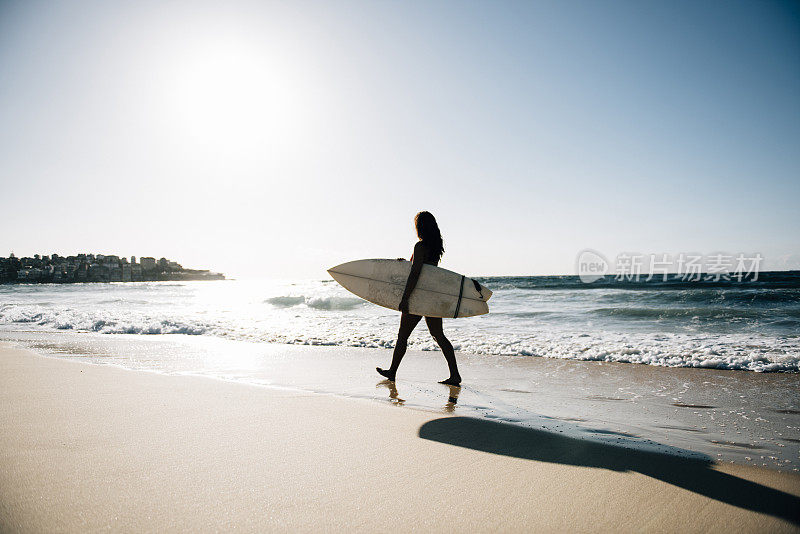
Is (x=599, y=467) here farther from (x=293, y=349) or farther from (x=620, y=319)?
(x=620, y=319)

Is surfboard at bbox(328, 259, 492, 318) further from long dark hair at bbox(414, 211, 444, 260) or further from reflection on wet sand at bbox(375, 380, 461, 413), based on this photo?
reflection on wet sand at bbox(375, 380, 461, 413)

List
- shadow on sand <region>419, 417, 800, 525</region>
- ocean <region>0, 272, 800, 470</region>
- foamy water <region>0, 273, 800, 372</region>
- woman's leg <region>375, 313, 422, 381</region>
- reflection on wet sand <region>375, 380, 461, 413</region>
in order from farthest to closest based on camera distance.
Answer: foamy water <region>0, 273, 800, 372</region>
woman's leg <region>375, 313, 422, 381</region>
reflection on wet sand <region>375, 380, 461, 413</region>
ocean <region>0, 272, 800, 470</region>
shadow on sand <region>419, 417, 800, 525</region>

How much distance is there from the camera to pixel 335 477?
6.51 feet

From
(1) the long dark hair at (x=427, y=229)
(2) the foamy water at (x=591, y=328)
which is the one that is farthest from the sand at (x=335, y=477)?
(2) the foamy water at (x=591, y=328)

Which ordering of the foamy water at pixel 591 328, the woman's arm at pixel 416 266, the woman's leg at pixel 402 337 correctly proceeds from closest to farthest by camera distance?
the woman's arm at pixel 416 266 < the woman's leg at pixel 402 337 < the foamy water at pixel 591 328

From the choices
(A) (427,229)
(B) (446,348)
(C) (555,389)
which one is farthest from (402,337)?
(C) (555,389)

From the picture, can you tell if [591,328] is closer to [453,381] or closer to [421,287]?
[453,381]

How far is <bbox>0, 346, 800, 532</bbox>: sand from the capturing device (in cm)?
163

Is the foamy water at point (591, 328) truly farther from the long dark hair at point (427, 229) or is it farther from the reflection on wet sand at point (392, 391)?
the long dark hair at point (427, 229)

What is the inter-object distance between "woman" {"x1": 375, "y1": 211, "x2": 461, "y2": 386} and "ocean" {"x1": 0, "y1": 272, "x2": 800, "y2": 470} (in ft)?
0.92

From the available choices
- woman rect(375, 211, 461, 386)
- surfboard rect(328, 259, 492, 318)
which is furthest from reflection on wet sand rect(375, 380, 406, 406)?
surfboard rect(328, 259, 492, 318)

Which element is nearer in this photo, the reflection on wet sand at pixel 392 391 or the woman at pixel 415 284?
the reflection on wet sand at pixel 392 391

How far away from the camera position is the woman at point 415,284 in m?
4.48

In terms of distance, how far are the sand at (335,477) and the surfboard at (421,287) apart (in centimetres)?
169
